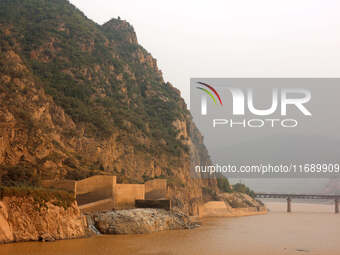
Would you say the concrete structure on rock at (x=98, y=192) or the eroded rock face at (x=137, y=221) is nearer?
the eroded rock face at (x=137, y=221)

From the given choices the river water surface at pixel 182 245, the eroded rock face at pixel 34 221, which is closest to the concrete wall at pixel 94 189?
the river water surface at pixel 182 245

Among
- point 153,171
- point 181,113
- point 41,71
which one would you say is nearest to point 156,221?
point 153,171

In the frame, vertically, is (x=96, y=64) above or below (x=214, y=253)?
above

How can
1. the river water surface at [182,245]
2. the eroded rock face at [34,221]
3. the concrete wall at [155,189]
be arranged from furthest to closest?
the concrete wall at [155,189], the eroded rock face at [34,221], the river water surface at [182,245]

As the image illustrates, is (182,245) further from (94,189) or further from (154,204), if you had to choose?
(154,204)

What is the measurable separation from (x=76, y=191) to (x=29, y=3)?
58485mm

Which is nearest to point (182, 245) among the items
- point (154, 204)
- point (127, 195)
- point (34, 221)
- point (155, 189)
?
point (34, 221)

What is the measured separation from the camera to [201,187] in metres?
79.9

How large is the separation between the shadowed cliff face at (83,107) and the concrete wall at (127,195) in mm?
4875

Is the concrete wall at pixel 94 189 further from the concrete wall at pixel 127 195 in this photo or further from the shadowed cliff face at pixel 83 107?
the shadowed cliff face at pixel 83 107

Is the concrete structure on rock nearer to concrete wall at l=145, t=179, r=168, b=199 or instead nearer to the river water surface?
the river water surface

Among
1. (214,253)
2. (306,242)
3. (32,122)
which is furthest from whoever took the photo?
(32,122)

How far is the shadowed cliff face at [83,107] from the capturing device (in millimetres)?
45625

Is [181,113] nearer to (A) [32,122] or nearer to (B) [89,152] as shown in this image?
(B) [89,152]
